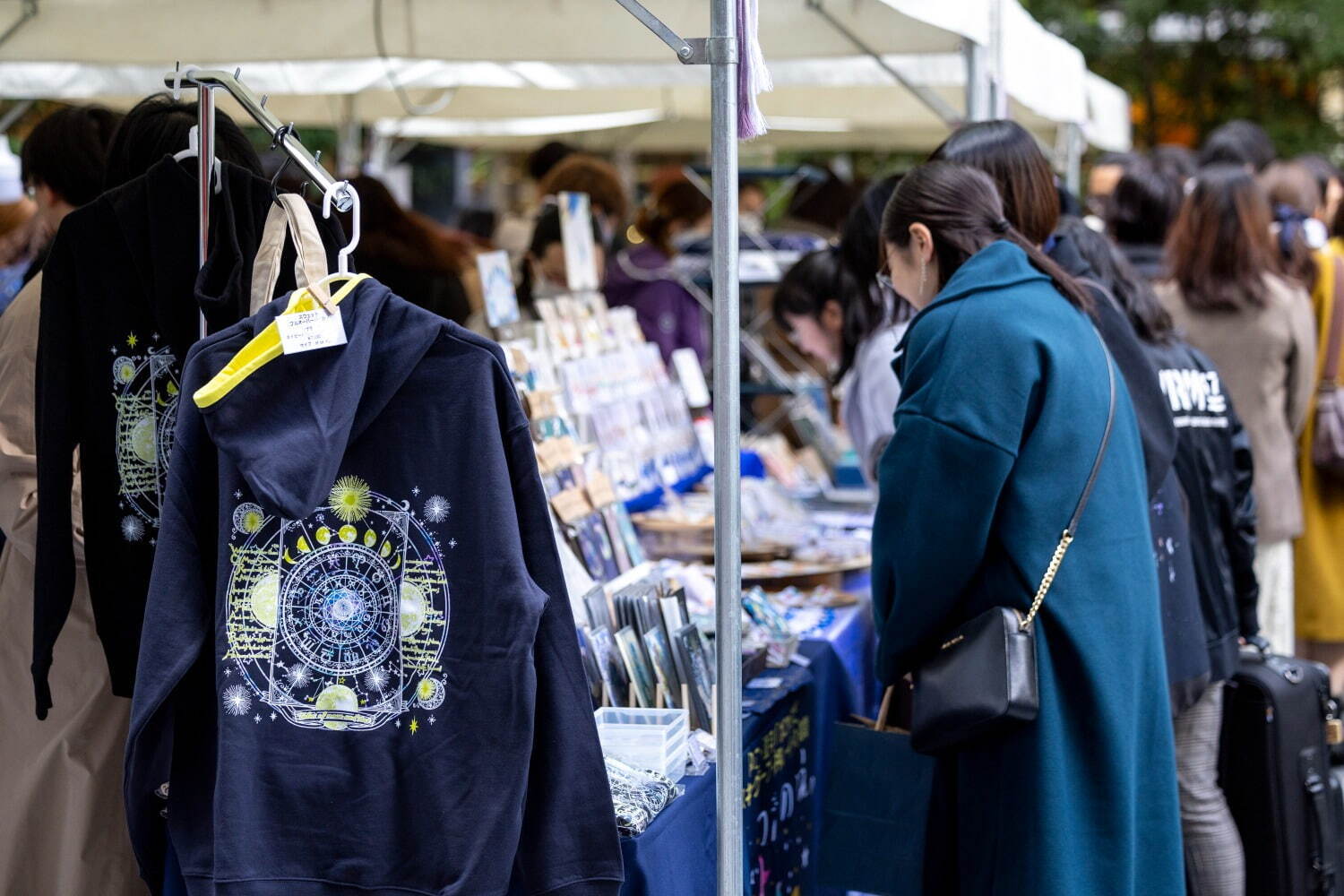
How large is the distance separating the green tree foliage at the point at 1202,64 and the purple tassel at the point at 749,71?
11.7 metres

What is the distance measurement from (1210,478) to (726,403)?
5.32ft

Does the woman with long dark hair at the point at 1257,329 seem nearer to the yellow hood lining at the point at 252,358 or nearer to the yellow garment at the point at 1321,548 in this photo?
the yellow garment at the point at 1321,548

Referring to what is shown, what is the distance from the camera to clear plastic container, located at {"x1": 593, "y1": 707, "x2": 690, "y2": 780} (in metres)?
2.28

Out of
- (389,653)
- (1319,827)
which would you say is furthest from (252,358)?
(1319,827)

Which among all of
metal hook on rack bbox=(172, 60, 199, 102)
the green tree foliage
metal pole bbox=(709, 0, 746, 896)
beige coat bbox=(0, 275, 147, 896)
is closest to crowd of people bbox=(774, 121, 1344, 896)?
metal pole bbox=(709, 0, 746, 896)

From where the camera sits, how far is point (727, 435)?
2062 millimetres

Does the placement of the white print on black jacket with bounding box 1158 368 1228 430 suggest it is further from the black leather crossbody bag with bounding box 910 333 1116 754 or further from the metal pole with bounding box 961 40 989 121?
the black leather crossbody bag with bounding box 910 333 1116 754

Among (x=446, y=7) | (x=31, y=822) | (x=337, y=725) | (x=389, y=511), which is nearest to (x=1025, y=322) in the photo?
(x=389, y=511)

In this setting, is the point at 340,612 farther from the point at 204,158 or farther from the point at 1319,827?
the point at 1319,827

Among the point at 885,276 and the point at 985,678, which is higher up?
the point at 885,276

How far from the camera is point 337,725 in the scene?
6.16ft

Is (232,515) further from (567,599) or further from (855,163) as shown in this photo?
(855,163)

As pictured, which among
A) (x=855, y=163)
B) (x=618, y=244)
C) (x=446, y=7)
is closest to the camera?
(x=446, y=7)

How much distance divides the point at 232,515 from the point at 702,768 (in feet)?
3.13
